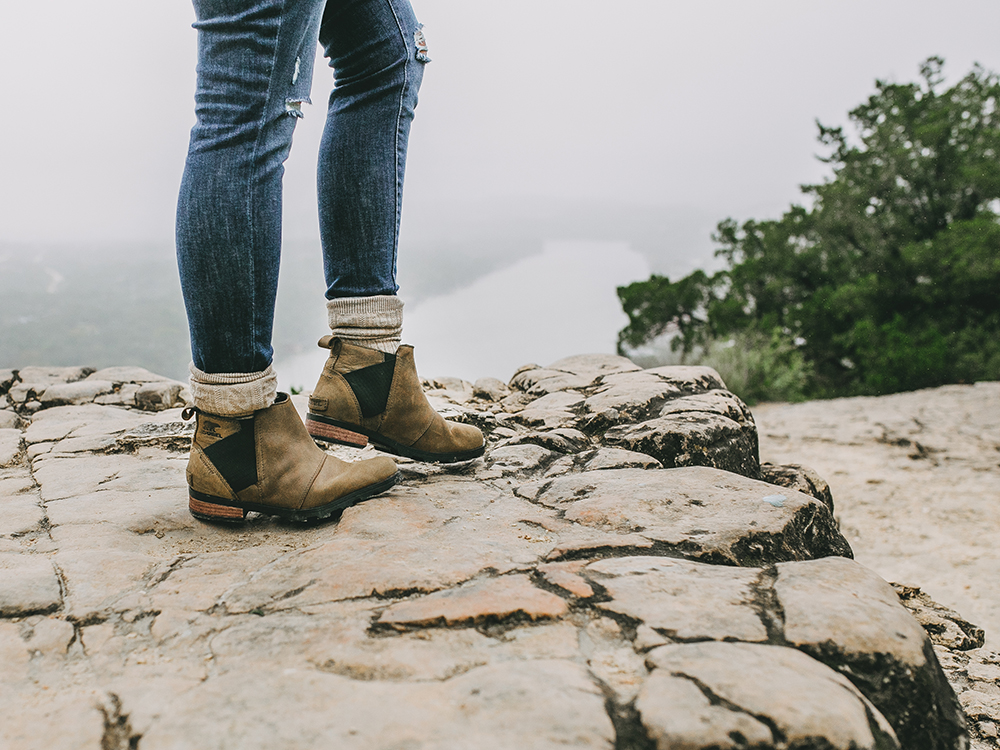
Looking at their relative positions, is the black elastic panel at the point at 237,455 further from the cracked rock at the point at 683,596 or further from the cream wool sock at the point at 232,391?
the cracked rock at the point at 683,596

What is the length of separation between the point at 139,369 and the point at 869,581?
378 cm

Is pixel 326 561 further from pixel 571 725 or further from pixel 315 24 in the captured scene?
pixel 315 24

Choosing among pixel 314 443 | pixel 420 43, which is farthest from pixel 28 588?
pixel 420 43

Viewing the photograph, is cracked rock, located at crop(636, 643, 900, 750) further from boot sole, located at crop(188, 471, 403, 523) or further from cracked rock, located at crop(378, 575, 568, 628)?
boot sole, located at crop(188, 471, 403, 523)

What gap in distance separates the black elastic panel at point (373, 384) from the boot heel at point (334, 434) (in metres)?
0.06

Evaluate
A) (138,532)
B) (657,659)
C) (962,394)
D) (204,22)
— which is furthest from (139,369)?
(962,394)

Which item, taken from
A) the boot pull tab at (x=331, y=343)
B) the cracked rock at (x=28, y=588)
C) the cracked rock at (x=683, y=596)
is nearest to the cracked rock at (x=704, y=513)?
the cracked rock at (x=683, y=596)

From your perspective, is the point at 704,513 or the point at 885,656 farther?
the point at 704,513

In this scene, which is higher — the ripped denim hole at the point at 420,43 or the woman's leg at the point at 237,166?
the ripped denim hole at the point at 420,43

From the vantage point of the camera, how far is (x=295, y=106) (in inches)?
43.9

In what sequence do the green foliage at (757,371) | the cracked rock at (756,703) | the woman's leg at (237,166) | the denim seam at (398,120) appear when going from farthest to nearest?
the green foliage at (757,371), the denim seam at (398,120), the woman's leg at (237,166), the cracked rock at (756,703)

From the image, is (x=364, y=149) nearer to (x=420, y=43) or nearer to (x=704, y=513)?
(x=420, y=43)

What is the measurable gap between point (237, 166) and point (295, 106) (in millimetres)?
160

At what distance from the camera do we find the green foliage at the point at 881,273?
9734 mm
